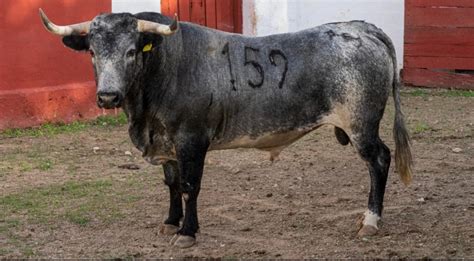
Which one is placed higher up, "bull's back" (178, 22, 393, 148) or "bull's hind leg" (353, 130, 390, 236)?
"bull's back" (178, 22, 393, 148)

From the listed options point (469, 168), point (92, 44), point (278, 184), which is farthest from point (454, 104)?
point (92, 44)

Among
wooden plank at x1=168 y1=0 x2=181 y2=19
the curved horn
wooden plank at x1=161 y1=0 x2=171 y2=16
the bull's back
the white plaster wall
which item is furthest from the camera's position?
wooden plank at x1=168 y1=0 x2=181 y2=19

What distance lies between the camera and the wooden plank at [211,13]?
13.7 metres

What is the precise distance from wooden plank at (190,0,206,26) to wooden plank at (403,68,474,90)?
293cm

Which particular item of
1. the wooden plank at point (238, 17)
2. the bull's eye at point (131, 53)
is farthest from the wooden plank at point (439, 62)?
the bull's eye at point (131, 53)

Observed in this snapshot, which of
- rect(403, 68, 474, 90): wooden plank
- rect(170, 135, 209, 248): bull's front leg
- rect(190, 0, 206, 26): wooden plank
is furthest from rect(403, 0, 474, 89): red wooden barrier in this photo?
rect(170, 135, 209, 248): bull's front leg

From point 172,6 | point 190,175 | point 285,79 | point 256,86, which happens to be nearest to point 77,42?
point 190,175

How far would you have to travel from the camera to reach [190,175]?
671 centimetres

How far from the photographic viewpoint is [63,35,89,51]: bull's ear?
21.8 ft

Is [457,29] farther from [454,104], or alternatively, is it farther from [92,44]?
[92,44]

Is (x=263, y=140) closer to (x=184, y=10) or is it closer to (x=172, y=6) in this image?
(x=172, y=6)

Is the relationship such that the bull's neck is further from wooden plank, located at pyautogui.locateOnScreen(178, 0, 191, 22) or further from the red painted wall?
wooden plank, located at pyautogui.locateOnScreen(178, 0, 191, 22)

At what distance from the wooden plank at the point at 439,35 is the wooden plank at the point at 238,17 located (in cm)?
233

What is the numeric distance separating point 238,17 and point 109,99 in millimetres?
7870
